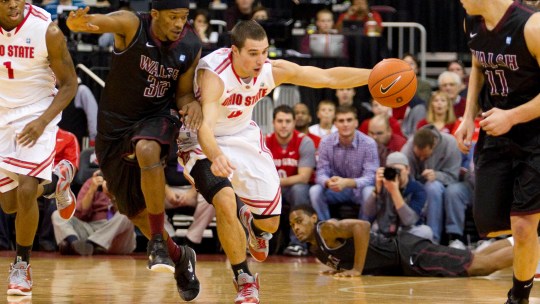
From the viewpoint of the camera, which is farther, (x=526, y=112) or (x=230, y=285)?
(x=230, y=285)

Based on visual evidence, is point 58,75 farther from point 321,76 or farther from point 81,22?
point 321,76

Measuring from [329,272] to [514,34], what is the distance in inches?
142

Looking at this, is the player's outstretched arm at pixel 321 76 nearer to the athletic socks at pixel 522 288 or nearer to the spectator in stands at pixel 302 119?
the athletic socks at pixel 522 288

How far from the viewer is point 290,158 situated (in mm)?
10484

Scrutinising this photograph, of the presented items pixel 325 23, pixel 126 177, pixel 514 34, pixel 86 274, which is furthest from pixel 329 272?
pixel 325 23

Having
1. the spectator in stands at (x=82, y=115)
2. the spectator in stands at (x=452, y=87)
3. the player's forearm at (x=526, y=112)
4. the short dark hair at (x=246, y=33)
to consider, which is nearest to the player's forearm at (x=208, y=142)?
the short dark hair at (x=246, y=33)

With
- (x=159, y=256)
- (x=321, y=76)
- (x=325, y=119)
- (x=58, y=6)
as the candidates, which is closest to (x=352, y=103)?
(x=325, y=119)

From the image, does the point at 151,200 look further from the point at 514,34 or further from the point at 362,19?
the point at 362,19

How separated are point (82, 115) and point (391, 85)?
6152 mm

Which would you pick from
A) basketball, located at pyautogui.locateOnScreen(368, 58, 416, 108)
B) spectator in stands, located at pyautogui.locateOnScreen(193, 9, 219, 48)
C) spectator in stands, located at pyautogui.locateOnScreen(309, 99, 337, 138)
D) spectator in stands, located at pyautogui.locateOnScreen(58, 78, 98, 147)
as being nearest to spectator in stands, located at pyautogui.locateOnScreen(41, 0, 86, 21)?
spectator in stands, located at pyautogui.locateOnScreen(58, 78, 98, 147)

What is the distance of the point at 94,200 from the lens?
10383 mm

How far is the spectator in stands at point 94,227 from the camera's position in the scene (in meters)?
10.1

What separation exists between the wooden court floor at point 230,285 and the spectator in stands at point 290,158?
97 centimetres

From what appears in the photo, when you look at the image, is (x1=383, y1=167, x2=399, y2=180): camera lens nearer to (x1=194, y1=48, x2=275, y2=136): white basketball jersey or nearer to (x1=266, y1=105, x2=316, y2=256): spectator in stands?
(x1=266, y1=105, x2=316, y2=256): spectator in stands
